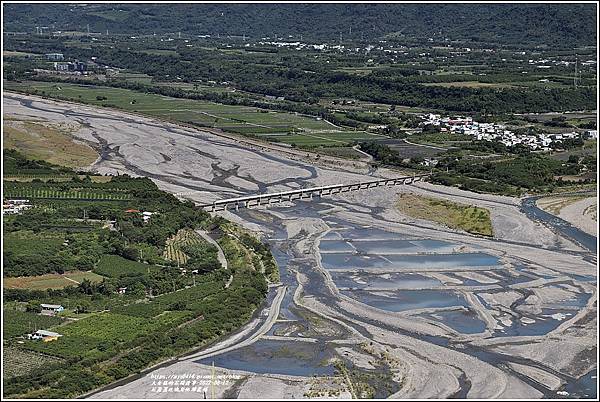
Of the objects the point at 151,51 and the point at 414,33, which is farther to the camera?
the point at 414,33

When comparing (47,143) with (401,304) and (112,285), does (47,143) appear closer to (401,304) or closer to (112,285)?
(112,285)

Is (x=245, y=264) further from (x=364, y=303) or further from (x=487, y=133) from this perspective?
(x=487, y=133)

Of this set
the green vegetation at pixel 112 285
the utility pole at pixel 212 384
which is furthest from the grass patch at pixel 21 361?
the utility pole at pixel 212 384

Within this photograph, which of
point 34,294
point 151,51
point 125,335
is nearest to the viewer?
point 125,335

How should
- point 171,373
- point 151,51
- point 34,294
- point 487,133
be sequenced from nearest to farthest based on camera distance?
point 171,373, point 34,294, point 487,133, point 151,51

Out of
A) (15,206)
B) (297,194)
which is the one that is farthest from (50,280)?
(297,194)

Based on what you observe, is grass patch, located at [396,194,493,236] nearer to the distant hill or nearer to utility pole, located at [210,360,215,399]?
utility pole, located at [210,360,215,399]

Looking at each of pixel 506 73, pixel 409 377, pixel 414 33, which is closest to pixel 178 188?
pixel 409 377
